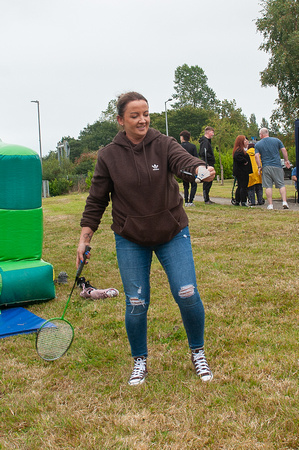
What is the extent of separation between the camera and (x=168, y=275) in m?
3.24

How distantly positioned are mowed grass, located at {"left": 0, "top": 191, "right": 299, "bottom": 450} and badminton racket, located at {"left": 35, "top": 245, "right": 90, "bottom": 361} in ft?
0.44

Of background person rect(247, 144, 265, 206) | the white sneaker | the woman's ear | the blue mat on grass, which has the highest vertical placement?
the woman's ear

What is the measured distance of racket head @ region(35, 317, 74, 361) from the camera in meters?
3.57

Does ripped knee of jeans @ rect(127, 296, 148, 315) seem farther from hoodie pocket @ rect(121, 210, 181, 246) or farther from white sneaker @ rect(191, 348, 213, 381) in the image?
white sneaker @ rect(191, 348, 213, 381)

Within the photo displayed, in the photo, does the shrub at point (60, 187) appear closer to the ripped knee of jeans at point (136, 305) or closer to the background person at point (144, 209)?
the background person at point (144, 209)

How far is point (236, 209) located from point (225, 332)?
843 centimetres

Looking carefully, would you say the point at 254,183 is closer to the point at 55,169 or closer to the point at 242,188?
the point at 242,188

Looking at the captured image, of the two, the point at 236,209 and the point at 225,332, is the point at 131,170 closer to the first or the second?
the point at 225,332

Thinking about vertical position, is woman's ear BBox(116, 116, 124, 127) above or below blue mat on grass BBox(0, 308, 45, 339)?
above

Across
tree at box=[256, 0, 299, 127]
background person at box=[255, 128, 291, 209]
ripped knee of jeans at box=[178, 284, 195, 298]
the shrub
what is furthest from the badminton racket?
the shrub

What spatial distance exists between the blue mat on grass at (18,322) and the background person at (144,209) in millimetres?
1677

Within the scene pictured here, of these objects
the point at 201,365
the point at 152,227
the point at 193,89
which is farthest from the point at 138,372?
the point at 193,89

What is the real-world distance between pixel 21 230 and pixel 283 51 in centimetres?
2925

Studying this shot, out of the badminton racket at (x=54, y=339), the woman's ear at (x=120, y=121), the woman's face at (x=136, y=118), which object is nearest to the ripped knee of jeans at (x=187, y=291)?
the badminton racket at (x=54, y=339)
